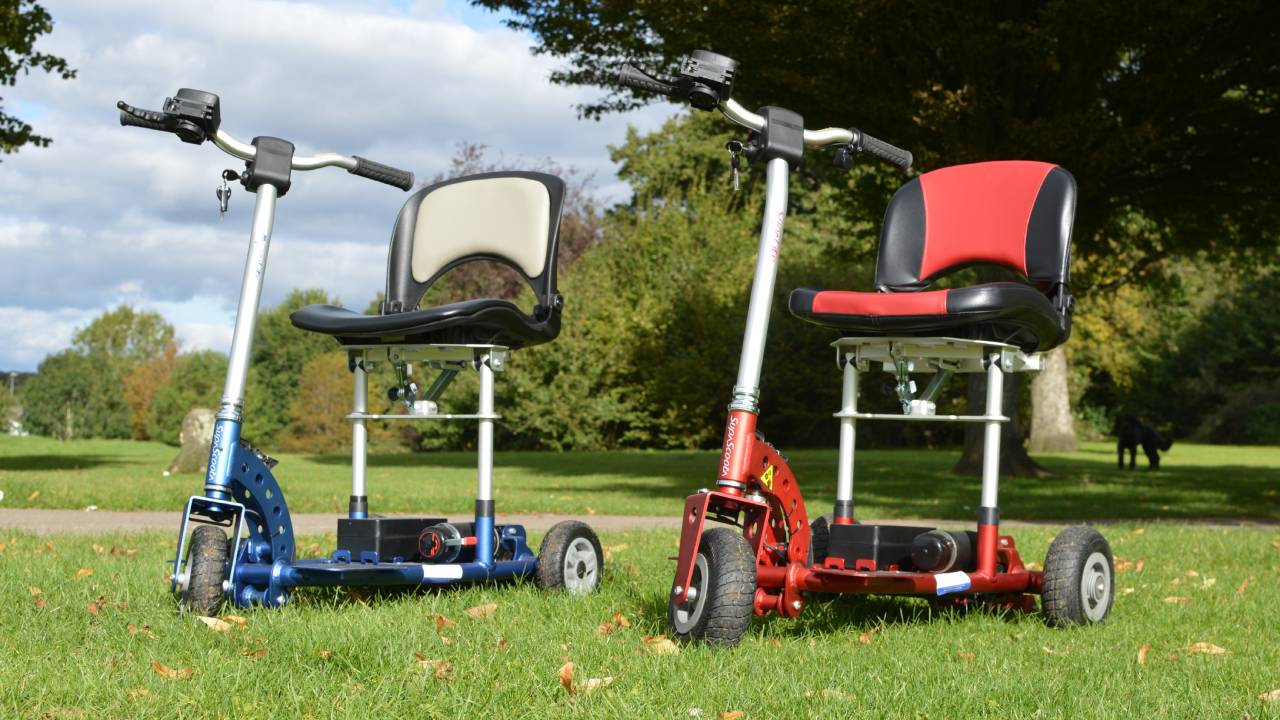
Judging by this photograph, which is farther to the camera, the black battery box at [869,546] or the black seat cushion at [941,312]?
the black battery box at [869,546]

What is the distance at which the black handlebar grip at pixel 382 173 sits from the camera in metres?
5.49

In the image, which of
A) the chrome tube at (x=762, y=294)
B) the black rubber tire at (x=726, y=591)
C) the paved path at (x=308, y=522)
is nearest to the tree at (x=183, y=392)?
the paved path at (x=308, y=522)

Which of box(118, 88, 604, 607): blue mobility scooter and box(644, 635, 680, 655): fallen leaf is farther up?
box(118, 88, 604, 607): blue mobility scooter

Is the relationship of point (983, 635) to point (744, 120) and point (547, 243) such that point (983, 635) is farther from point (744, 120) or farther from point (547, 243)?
point (547, 243)

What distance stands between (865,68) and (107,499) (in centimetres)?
918

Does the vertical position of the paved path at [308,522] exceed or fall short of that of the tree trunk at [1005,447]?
it falls short

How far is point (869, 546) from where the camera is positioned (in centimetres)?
461

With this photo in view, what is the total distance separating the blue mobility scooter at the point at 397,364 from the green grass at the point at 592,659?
15cm

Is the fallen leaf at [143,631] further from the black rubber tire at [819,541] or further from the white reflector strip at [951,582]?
the white reflector strip at [951,582]

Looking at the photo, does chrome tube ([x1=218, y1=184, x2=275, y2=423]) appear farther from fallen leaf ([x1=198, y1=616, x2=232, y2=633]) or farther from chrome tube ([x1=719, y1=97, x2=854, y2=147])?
chrome tube ([x1=719, y1=97, x2=854, y2=147])

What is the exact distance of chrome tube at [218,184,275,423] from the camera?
4.68 metres

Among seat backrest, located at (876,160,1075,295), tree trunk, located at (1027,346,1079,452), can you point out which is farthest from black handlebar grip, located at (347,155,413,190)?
tree trunk, located at (1027,346,1079,452)

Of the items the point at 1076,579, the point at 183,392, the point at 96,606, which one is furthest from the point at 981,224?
the point at 183,392

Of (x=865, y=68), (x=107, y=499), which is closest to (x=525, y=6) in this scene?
(x=865, y=68)
